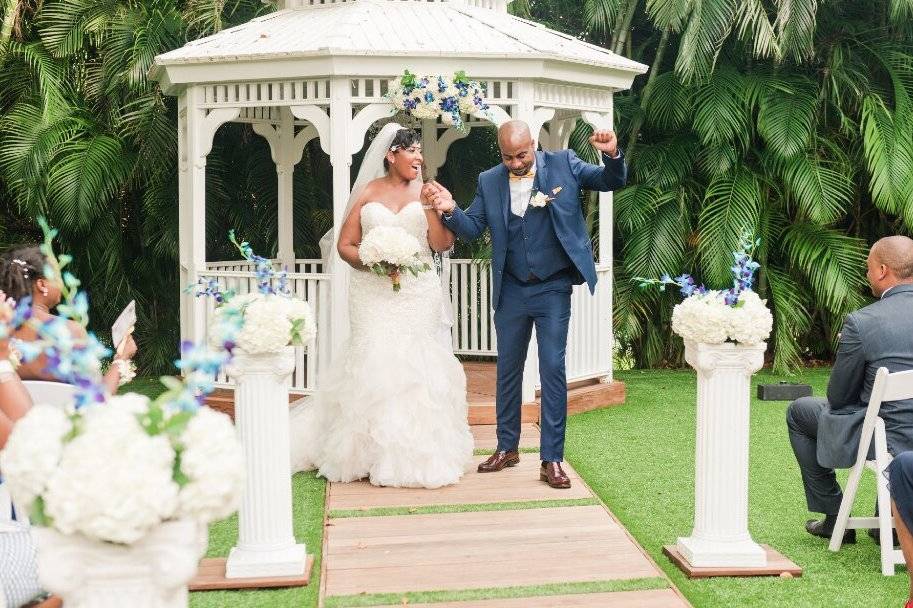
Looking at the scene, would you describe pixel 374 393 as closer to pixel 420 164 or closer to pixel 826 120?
pixel 420 164

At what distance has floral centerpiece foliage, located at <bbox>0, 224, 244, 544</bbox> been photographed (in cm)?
259

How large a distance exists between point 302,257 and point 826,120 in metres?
6.08

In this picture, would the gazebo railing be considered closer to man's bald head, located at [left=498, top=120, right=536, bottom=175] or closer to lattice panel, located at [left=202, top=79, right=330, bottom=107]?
lattice panel, located at [left=202, top=79, right=330, bottom=107]

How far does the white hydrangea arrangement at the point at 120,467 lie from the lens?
2592 mm

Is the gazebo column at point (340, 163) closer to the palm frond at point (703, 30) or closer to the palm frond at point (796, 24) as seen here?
the palm frond at point (703, 30)

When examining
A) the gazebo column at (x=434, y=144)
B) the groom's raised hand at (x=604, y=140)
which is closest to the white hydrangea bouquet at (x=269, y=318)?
the groom's raised hand at (x=604, y=140)

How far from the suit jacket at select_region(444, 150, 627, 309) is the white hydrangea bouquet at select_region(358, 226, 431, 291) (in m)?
0.29

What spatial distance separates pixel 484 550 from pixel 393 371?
1.79 metres

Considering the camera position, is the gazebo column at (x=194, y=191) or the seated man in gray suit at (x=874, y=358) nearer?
the seated man in gray suit at (x=874, y=358)

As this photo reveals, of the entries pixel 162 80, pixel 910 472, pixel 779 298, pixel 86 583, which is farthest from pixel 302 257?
pixel 86 583

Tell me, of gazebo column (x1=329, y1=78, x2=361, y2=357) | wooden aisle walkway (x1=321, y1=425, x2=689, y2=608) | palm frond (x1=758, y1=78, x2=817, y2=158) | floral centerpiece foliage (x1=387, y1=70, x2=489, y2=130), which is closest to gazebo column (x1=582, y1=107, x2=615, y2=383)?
palm frond (x1=758, y1=78, x2=817, y2=158)

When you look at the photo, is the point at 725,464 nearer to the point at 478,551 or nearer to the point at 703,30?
the point at 478,551

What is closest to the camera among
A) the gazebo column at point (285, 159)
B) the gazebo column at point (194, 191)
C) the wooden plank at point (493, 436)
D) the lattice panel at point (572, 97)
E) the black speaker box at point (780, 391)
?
the wooden plank at point (493, 436)

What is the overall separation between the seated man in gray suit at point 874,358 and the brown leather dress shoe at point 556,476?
1.68 m
